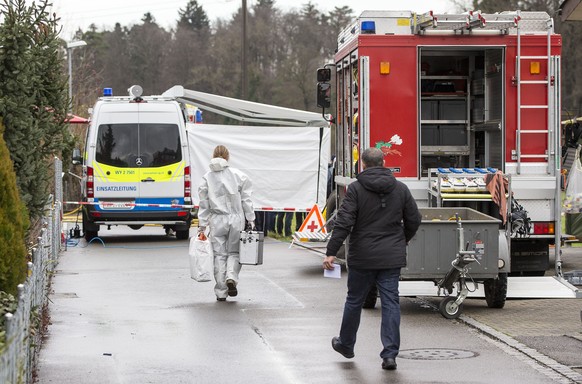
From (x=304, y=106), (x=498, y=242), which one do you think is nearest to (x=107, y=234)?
(x=498, y=242)

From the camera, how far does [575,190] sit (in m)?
17.1

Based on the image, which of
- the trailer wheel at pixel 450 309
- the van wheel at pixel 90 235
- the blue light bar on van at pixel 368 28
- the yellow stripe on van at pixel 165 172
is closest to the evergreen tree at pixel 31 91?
the trailer wheel at pixel 450 309

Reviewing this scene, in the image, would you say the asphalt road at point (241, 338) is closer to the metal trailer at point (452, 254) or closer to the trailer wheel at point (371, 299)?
the trailer wheel at point (371, 299)

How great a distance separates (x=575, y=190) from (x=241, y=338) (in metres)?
7.84

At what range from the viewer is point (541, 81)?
→ 15102mm

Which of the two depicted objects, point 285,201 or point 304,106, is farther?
point 304,106

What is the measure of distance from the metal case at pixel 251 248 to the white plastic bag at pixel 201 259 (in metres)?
0.38

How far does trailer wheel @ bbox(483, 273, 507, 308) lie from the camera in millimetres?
12539

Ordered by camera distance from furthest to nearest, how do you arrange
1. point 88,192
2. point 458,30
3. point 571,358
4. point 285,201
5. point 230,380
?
point 285,201
point 88,192
point 458,30
point 571,358
point 230,380

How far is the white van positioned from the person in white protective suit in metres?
9.15

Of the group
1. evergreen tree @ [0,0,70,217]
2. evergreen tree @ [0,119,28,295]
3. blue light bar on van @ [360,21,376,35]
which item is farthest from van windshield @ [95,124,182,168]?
evergreen tree @ [0,119,28,295]

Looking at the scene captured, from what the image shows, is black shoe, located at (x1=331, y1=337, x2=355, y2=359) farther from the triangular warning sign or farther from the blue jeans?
the triangular warning sign

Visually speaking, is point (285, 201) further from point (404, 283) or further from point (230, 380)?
point (230, 380)

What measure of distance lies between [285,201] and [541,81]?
991 cm
